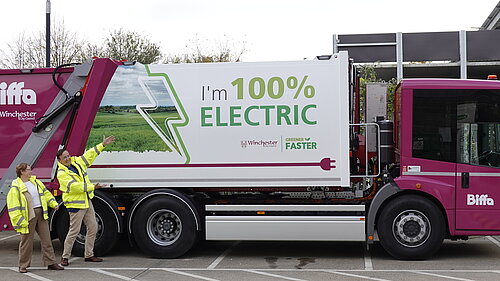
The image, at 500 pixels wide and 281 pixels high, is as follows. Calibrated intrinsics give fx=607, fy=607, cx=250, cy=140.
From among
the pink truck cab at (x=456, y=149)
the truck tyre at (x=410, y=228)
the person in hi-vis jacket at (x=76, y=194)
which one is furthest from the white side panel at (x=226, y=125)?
the pink truck cab at (x=456, y=149)

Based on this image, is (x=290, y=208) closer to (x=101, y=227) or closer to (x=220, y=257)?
(x=220, y=257)

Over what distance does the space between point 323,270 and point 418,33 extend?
22008 mm

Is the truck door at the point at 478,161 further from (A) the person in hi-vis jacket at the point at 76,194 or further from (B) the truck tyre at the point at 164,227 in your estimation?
(A) the person in hi-vis jacket at the point at 76,194

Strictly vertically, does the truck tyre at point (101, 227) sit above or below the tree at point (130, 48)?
below

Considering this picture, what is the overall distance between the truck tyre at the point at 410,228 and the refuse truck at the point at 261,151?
0.02 meters

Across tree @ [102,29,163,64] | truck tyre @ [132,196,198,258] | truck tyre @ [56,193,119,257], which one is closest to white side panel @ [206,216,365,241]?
truck tyre @ [132,196,198,258]

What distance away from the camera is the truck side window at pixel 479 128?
28.2ft

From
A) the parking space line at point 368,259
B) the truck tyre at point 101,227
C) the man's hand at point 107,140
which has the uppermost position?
the man's hand at point 107,140

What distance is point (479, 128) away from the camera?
8609mm

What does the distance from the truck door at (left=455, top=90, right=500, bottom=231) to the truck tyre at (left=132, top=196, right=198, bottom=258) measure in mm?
A: 3930

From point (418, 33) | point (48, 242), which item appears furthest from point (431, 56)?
point (48, 242)

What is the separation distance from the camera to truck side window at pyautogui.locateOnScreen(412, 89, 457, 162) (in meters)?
8.67

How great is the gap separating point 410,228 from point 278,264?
1.98m

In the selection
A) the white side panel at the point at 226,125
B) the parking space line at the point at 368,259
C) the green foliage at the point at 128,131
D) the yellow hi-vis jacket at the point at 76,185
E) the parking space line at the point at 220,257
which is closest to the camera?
the parking space line at the point at 368,259
